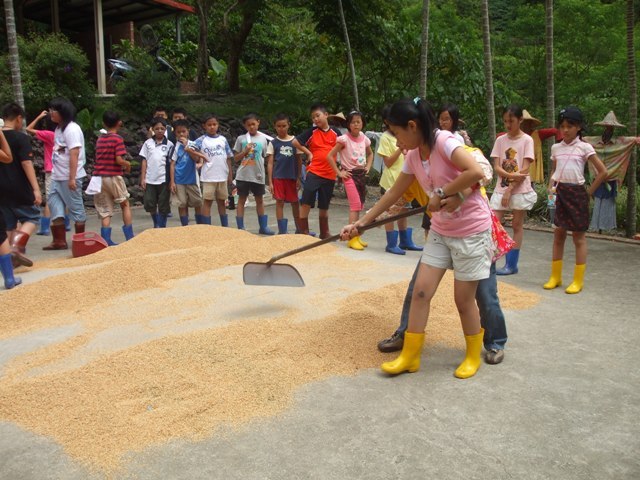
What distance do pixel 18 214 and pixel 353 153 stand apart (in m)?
3.51

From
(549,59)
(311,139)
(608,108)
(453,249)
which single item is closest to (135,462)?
(453,249)

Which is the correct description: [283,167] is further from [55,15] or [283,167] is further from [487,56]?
[55,15]

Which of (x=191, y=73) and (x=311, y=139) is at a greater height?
(x=191, y=73)

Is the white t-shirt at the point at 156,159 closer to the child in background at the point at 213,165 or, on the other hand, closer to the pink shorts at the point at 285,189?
the child in background at the point at 213,165

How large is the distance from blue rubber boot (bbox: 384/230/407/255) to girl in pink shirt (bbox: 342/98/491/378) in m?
3.28

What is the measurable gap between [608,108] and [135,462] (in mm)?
11728

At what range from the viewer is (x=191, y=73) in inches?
738

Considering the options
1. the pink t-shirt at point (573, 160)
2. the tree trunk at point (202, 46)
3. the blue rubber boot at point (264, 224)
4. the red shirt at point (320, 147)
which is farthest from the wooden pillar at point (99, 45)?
the pink t-shirt at point (573, 160)

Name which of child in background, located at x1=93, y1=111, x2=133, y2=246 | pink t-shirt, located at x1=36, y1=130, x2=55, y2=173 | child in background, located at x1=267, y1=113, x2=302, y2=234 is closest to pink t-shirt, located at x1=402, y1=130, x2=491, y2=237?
child in background, located at x1=267, y1=113, x2=302, y2=234

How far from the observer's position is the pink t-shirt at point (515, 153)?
5.70 metres

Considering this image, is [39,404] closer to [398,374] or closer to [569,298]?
[398,374]

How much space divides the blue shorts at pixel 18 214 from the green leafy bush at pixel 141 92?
642cm

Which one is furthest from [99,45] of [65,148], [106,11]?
[65,148]

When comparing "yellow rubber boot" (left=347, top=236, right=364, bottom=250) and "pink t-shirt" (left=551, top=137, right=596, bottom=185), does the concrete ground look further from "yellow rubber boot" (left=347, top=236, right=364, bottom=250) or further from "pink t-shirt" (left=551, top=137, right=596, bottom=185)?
"yellow rubber boot" (left=347, top=236, right=364, bottom=250)
